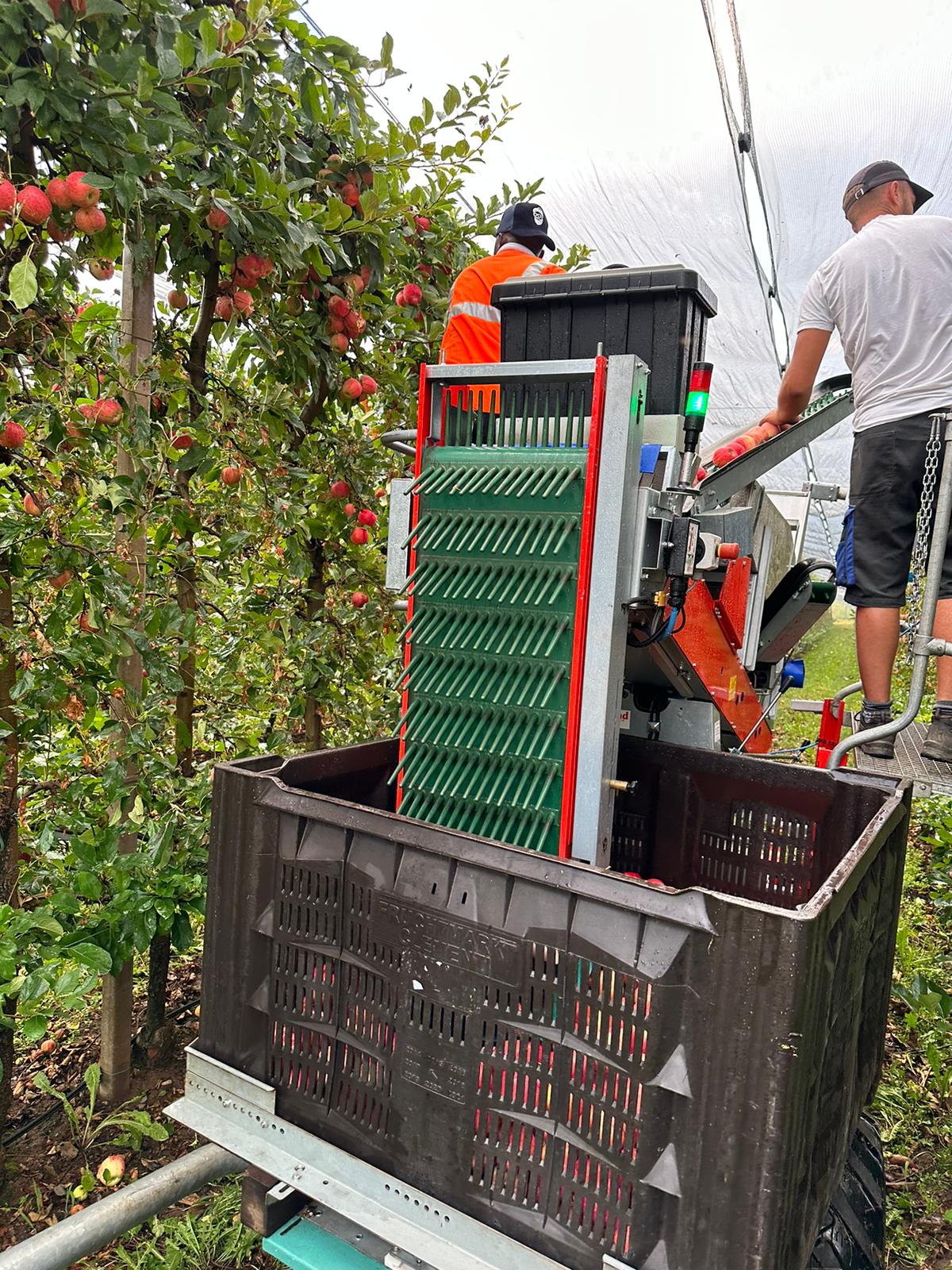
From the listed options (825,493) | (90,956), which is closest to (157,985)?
(90,956)

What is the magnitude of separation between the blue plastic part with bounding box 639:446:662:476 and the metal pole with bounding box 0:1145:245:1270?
1.36 meters

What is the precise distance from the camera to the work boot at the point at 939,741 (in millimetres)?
→ 2164

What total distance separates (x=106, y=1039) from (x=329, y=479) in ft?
5.16

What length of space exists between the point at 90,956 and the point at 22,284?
1165 mm

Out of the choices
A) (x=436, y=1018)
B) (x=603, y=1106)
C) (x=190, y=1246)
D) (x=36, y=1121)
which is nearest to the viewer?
(x=603, y=1106)

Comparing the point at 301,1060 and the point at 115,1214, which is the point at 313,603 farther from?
the point at 115,1214

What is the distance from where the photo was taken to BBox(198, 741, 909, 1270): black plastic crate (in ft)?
3.35

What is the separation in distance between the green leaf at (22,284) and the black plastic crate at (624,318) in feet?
2.95

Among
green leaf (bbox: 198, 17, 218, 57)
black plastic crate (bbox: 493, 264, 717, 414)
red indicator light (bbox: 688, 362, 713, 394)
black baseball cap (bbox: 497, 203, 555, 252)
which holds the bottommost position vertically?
red indicator light (bbox: 688, 362, 713, 394)

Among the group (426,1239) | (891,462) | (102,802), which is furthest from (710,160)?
(426,1239)

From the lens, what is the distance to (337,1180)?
1319 mm

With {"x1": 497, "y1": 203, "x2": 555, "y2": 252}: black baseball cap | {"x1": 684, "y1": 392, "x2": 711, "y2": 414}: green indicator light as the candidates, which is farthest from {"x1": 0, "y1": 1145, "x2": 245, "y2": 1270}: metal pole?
{"x1": 497, "y1": 203, "x2": 555, "y2": 252}: black baseball cap

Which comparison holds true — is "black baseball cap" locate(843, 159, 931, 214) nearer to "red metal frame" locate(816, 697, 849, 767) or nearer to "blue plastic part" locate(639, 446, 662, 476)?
"red metal frame" locate(816, 697, 849, 767)

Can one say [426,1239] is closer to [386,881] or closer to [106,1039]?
[386,881]
